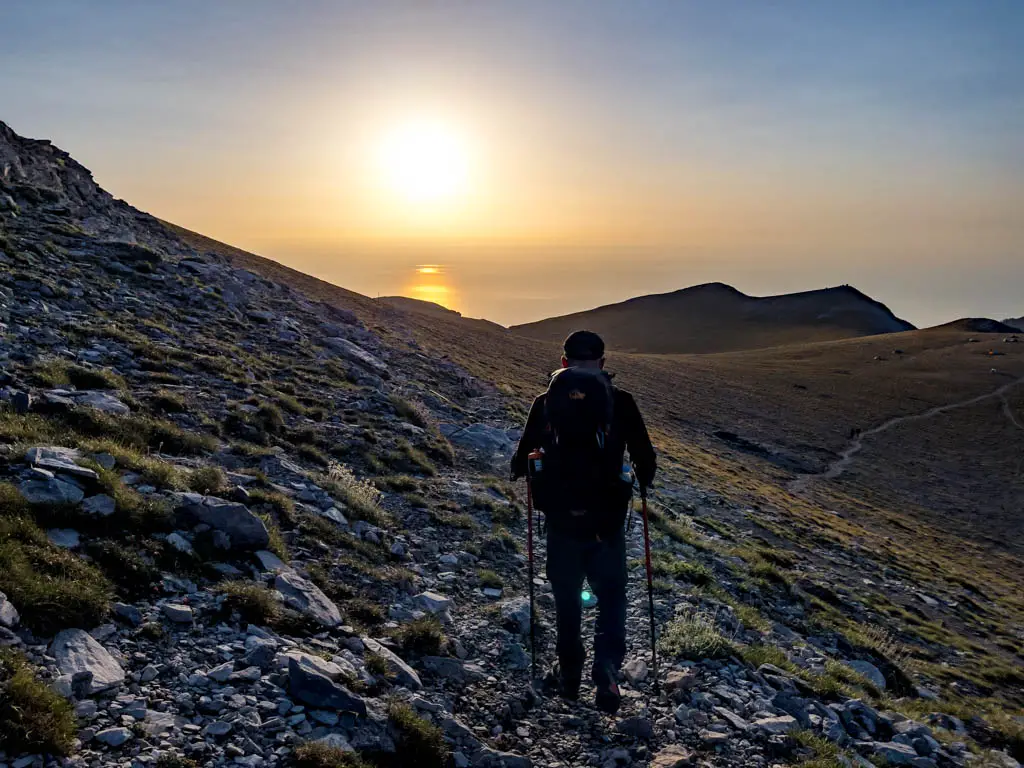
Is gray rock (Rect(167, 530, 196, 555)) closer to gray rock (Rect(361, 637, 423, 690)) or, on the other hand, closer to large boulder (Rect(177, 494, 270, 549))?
large boulder (Rect(177, 494, 270, 549))

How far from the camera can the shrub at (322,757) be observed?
190 inches

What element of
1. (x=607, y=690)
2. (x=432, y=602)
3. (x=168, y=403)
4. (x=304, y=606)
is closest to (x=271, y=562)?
(x=304, y=606)

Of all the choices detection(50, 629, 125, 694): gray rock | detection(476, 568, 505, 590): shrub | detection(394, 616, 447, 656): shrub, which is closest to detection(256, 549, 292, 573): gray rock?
detection(394, 616, 447, 656): shrub

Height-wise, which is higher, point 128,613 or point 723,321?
point 723,321

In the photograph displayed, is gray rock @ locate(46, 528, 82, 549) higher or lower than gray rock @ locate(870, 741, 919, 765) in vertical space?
higher

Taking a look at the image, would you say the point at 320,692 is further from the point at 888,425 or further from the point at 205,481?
the point at 888,425

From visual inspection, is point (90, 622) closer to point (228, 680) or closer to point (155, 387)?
point (228, 680)

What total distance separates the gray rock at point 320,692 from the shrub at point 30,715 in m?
1.54

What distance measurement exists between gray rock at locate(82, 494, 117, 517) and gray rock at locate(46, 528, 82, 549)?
0.30 meters

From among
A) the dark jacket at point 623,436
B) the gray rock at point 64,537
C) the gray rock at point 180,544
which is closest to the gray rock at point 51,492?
the gray rock at point 64,537

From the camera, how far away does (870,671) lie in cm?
1120

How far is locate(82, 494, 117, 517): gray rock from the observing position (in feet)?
22.5

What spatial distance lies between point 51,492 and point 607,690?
5704mm

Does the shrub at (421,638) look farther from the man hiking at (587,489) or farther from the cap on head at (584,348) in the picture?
the cap on head at (584,348)
